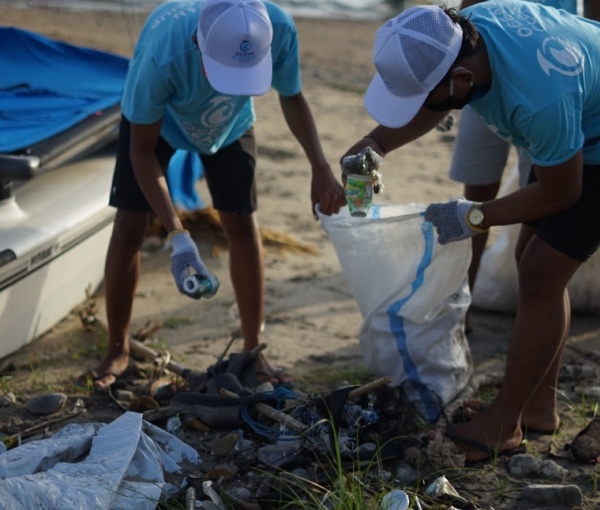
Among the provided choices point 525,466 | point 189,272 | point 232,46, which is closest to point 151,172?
point 189,272

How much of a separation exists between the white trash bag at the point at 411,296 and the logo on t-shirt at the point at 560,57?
2.81ft

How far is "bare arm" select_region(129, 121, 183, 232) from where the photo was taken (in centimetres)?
328

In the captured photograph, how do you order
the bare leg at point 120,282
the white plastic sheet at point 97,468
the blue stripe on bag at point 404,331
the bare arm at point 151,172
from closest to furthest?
1. the white plastic sheet at point 97,468
2. the bare arm at point 151,172
3. the blue stripe on bag at point 404,331
4. the bare leg at point 120,282

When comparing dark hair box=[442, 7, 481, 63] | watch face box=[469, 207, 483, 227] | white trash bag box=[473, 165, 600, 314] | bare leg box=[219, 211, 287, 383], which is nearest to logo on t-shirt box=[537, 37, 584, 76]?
dark hair box=[442, 7, 481, 63]

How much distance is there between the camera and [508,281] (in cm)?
446

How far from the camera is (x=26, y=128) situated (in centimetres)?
440

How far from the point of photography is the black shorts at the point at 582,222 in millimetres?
2980

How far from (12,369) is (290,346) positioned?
1127 mm

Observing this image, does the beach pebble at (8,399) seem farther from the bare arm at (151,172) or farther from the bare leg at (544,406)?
the bare leg at (544,406)

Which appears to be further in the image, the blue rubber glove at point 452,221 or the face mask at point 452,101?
the blue rubber glove at point 452,221

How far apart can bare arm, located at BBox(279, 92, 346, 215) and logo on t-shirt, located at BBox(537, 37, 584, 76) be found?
1.01 metres

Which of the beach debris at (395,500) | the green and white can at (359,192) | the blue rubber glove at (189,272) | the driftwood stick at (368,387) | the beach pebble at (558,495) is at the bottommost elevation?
the beach pebble at (558,495)

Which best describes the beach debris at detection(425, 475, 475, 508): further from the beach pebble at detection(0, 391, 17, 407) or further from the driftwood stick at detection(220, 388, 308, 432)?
the beach pebble at detection(0, 391, 17, 407)

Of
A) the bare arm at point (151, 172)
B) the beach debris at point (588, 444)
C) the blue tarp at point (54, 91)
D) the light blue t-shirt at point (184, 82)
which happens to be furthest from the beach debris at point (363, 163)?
the blue tarp at point (54, 91)
